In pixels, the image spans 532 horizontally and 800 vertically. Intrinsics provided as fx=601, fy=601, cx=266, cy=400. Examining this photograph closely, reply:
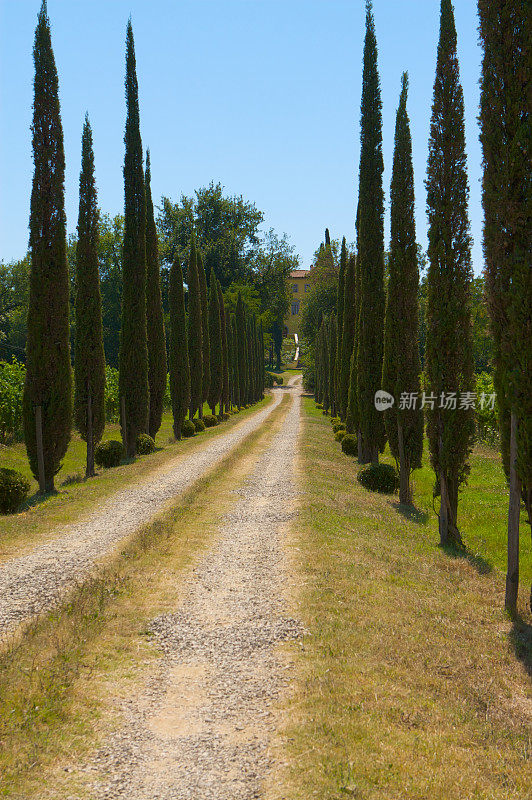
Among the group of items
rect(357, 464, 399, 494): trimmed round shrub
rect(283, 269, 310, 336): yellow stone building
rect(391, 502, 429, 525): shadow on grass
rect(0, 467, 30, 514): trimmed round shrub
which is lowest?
rect(391, 502, 429, 525): shadow on grass

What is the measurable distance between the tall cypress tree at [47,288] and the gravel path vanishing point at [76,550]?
2624 millimetres

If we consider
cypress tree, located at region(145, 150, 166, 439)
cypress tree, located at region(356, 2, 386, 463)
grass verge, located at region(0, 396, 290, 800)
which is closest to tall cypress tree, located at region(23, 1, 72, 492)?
grass verge, located at region(0, 396, 290, 800)

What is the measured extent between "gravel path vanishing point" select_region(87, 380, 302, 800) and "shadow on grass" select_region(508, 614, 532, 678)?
2510mm

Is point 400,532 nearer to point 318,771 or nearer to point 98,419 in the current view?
point 318,771

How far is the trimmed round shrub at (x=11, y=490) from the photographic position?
12.5 metres

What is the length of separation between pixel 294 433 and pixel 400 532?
1895 cm

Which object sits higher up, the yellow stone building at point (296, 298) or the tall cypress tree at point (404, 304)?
the yellow stone building at point (296, 298)

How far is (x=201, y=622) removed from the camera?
22.3 feet

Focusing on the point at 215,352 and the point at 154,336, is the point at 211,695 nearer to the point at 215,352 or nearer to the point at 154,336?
the point at 154,336

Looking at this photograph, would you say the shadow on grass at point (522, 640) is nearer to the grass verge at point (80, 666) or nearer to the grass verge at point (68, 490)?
the grass verge at point (80, 666)

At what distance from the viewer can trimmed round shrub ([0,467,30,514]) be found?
40.9ft

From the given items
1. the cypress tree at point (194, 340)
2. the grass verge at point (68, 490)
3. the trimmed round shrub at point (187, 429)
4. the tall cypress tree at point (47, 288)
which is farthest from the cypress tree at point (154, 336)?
the tall cypress tree at point (47, 288)

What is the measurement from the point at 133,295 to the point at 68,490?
9421 millimetres

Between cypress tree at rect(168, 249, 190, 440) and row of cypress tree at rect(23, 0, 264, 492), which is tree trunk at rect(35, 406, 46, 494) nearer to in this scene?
row of cypress tree at rect(23, 0, 264, 492)
